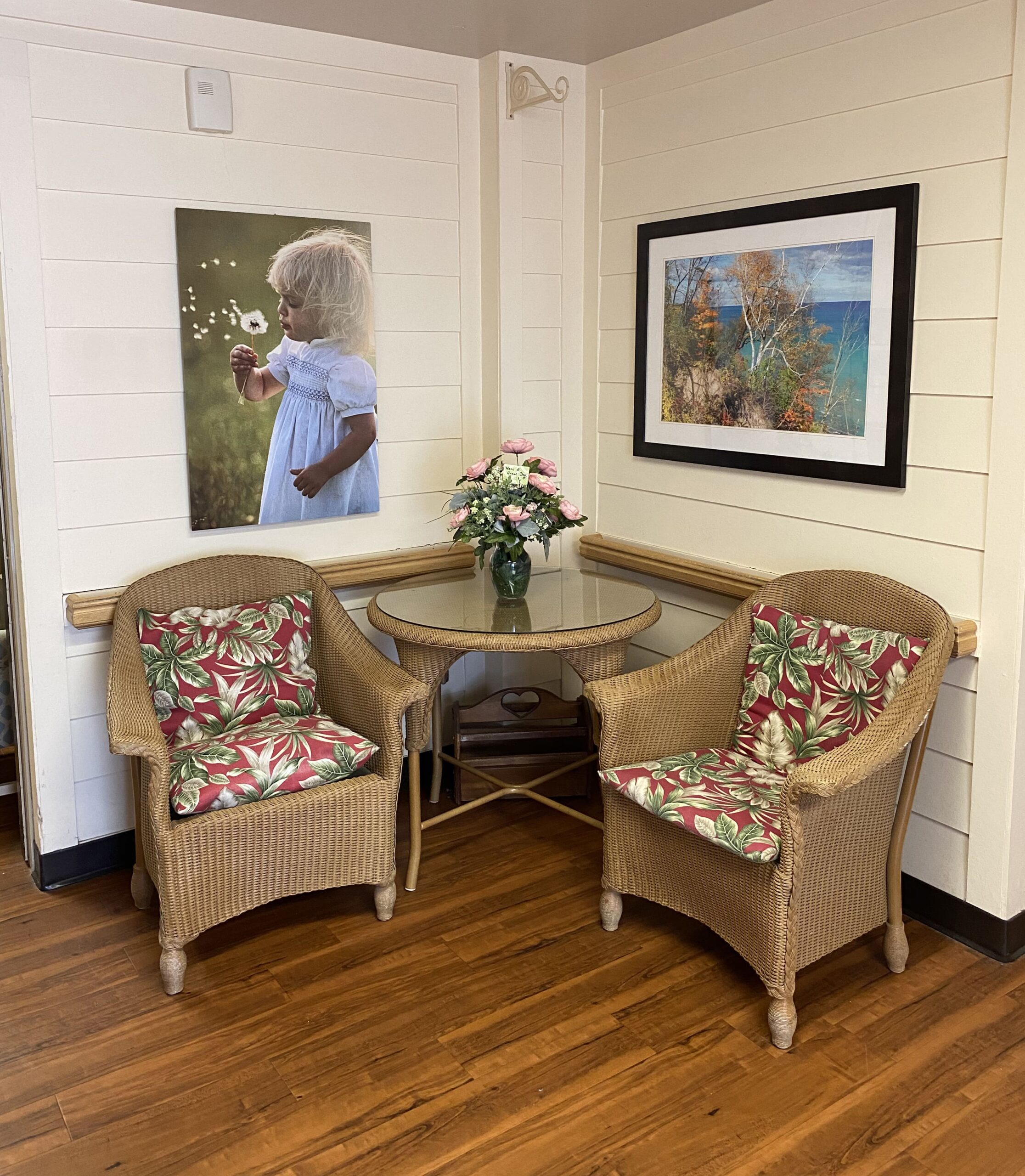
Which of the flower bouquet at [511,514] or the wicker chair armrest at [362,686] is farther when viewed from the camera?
the flower bouquet at [511,514]

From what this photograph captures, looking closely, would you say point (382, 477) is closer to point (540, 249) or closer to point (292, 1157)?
point (540, 249)

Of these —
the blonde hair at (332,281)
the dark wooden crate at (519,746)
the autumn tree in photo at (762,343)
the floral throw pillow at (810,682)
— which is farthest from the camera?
the dark wooden crate at (519,746)

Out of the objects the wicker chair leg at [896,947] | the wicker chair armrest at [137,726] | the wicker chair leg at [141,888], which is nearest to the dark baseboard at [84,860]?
the wicker chair leg at [141,888]

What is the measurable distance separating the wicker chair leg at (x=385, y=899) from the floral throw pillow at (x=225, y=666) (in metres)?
0.52

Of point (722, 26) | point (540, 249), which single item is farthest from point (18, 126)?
point (722, 26)

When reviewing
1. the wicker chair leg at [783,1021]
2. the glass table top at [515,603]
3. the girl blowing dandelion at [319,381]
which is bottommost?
the wicker chair leg at [783,1021]

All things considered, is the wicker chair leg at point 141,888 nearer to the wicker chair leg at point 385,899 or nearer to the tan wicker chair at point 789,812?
the wicker chair leg at point 385,899

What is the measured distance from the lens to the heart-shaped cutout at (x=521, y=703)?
12.1 feet

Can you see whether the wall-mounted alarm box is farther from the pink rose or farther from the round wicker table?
the round wicker table

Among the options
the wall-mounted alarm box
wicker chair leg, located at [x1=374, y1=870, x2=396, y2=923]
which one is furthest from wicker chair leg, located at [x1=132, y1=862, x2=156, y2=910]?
the wall-mounted alarm box

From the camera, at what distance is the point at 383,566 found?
11.4 feet

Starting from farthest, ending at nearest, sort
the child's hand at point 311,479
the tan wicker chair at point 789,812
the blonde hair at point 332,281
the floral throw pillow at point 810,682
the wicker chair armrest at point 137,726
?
1. the child's hand at point 311,479
2. the blonde hair at point 332,281
3. the floral throw pillow at point 810,682
4. the wicker chair armrest at point 137,726
5. the tan wicker chair at point 789,812

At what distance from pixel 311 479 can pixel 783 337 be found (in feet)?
4.67

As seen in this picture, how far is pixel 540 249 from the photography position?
3.60 metres
